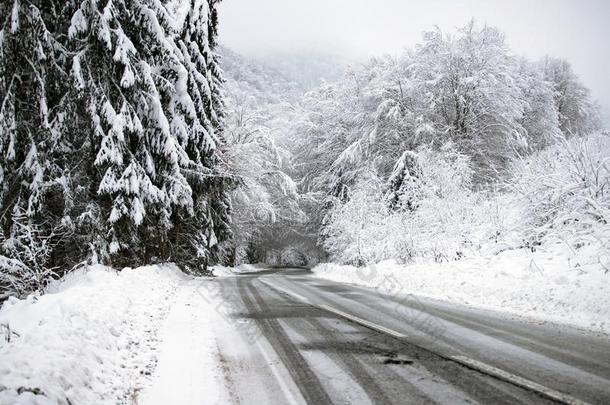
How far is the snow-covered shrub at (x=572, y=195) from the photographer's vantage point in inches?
374

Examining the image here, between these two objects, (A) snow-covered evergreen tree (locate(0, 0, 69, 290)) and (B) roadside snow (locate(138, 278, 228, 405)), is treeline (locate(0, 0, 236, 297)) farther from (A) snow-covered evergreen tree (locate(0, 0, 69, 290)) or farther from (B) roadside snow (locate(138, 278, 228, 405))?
(B) roadside snow (locate(138, 278, 228, 405))

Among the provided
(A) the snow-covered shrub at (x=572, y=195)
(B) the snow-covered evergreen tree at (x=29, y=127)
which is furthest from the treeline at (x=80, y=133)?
(A) the snow-covered shrub at (x=572, y=195)

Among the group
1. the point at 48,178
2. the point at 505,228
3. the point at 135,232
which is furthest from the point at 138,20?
the point at 505,228

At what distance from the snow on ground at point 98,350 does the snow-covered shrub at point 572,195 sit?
7.85 m

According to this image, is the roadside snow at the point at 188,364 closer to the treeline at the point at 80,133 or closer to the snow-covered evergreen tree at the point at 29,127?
the treeline at the point at 80,133

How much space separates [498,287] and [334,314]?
3.77 metres

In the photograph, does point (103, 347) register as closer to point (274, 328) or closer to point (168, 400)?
point (168, 400)

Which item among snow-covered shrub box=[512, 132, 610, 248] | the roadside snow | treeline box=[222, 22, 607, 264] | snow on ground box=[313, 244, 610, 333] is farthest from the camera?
treeline box=[222, 22, 607, 264]

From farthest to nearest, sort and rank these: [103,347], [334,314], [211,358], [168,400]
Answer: [334,314] < [211,358] < [103,347] < [168,400]

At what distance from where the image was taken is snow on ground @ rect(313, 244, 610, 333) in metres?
7.25

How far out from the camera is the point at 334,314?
27.2 ft

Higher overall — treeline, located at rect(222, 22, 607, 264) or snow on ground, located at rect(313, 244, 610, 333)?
treeline, located at rect(222, 22, 607, 264)

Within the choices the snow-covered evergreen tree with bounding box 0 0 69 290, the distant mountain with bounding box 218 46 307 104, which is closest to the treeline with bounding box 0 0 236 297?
the snow-covered evergreen tree with bounding box 0 0 69 290

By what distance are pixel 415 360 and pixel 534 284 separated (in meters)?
4.97
